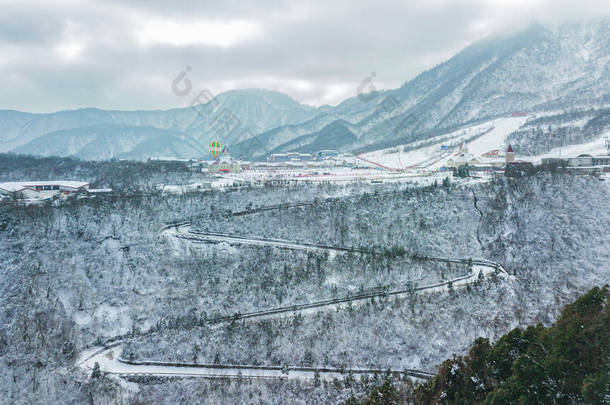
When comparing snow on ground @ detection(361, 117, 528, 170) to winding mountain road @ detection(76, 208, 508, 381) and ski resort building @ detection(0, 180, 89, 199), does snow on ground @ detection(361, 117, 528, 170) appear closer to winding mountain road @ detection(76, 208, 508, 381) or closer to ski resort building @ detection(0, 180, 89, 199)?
winding mountain road @ detection(76, 208, 508, 381)

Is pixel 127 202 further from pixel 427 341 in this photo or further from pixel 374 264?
pixel 427 341

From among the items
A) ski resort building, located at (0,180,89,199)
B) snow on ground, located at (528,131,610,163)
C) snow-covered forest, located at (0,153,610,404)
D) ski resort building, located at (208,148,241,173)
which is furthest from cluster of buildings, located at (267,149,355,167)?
ski resort building, located at (0,180,89,199)

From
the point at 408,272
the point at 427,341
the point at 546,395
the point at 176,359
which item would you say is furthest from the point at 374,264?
the point at 546,395

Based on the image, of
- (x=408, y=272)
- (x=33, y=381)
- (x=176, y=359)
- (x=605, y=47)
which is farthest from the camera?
(x=605, y=47)

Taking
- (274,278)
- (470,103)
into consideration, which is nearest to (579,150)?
(274,278)

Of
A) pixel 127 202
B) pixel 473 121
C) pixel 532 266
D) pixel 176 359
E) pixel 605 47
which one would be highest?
pixel 605 47

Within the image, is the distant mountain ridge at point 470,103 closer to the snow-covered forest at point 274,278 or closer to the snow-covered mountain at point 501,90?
the snow-covered mountain at point 501,90

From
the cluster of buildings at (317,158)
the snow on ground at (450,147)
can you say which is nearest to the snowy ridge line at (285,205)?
the snow on ground at (450,147)
